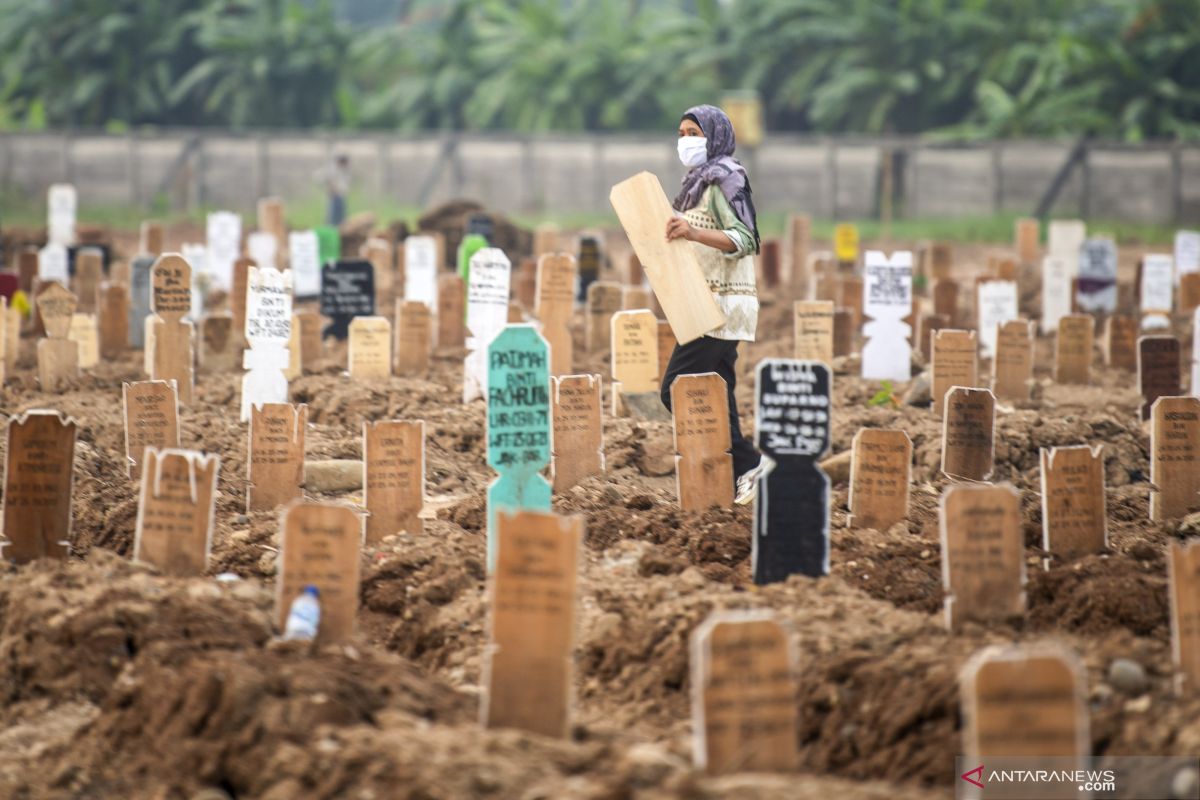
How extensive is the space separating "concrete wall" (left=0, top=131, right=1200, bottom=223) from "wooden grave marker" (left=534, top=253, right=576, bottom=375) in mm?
17620

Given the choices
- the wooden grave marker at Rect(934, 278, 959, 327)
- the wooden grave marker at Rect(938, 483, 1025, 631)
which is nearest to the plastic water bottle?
the wooden grave marker at Rect(938, 483, 1025, 631)

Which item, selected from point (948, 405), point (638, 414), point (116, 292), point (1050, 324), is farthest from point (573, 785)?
point (1050, 324)

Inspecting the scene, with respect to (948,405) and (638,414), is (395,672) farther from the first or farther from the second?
(638,414)

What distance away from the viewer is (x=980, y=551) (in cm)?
542

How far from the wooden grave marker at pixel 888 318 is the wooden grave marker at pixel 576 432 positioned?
14.1 ft

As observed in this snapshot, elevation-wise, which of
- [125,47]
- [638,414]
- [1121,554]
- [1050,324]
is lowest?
[1121,554]

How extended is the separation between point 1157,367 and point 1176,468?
2.92 meters

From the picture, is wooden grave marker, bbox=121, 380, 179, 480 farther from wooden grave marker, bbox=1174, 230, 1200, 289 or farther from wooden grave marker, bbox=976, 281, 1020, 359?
wooden grave marker, bbox=1174, 230, 1200, 289

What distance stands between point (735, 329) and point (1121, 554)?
2.22 m

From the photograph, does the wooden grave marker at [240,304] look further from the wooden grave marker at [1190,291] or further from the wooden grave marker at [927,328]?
the wooden grave marker at [1190,291]

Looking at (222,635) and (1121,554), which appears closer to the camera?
(222,635)

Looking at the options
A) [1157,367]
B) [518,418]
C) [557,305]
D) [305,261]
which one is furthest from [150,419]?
[305,261]

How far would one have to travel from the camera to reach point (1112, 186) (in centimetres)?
2780

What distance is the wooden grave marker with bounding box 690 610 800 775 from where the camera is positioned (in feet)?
13.5
